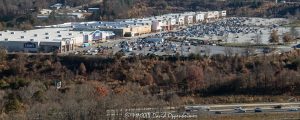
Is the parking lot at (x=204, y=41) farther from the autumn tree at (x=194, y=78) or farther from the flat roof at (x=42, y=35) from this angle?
the autumn tree at (x=194, y=78)

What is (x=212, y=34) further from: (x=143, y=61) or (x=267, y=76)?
(x=267, y=76)

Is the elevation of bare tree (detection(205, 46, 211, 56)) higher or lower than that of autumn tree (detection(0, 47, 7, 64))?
lower

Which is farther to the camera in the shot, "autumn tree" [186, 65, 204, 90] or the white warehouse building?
the white warehouse building

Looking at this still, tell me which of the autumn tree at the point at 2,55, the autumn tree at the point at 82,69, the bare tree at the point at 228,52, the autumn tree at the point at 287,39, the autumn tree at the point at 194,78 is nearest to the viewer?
the autumn tree at the point at 194,78

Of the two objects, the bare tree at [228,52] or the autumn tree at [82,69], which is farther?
the bare tree at [228,52]

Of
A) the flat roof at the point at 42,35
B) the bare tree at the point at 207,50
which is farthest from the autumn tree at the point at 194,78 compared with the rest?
the flat roof at the point at 42,35

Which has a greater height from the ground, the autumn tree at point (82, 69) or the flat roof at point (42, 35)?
the flat roof at point (42, 35)

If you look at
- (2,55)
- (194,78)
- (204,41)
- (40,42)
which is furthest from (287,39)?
(2,55)

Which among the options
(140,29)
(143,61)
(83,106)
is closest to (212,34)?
(140,29)

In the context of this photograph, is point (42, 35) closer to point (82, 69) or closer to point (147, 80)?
point (82, 69)

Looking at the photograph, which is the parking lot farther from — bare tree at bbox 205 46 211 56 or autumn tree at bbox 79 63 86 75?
autumn tree at bbox 79 63 86 75

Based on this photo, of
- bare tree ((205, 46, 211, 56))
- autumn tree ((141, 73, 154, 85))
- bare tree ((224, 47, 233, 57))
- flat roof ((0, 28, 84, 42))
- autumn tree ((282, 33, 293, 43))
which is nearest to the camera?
autumn tree ((141, 73, 154, 85))

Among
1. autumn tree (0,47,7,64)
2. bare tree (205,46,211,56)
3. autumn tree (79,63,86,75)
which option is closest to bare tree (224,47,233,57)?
bare tree (205,46,211,56)
